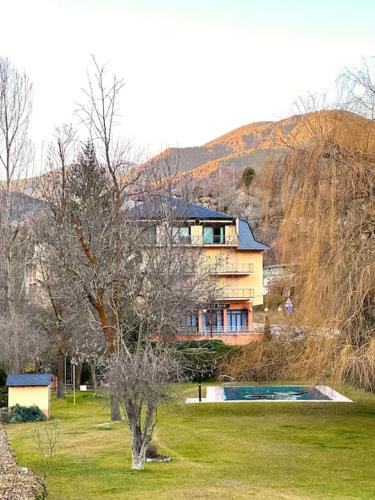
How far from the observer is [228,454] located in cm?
1388

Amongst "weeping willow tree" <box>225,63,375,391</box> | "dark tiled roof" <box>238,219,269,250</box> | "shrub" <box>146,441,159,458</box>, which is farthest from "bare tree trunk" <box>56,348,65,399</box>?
Result: "dark tiled roof" <box>238,219,269,250</box>

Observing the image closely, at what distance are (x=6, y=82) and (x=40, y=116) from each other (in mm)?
2253

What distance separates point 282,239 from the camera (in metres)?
16.6

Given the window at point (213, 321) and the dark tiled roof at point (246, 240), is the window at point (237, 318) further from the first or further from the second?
the dark tiled roof at point (246, 240)

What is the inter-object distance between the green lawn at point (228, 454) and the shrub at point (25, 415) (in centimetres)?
76

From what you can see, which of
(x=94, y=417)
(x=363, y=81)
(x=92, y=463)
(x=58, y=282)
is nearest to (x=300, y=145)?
(x=363, y=81)

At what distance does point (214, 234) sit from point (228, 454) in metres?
29.7

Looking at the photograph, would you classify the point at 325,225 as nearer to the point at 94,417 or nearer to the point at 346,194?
the point at 346,194

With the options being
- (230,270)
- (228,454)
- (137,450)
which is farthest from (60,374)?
(230,270)

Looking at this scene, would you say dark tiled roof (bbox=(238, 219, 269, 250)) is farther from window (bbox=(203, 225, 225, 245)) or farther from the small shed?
the small shed

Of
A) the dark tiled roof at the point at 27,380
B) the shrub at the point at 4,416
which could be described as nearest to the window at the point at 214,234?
the dark tiled roof at the point at 27,380

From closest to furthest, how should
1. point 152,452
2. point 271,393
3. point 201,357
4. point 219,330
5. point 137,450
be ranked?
point 137,450, point 152,452, point 271,393, point 201,357, point 219,330

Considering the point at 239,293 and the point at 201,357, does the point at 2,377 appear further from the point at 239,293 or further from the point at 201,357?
the point at 239,293

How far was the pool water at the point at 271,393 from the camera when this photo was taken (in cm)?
2472
